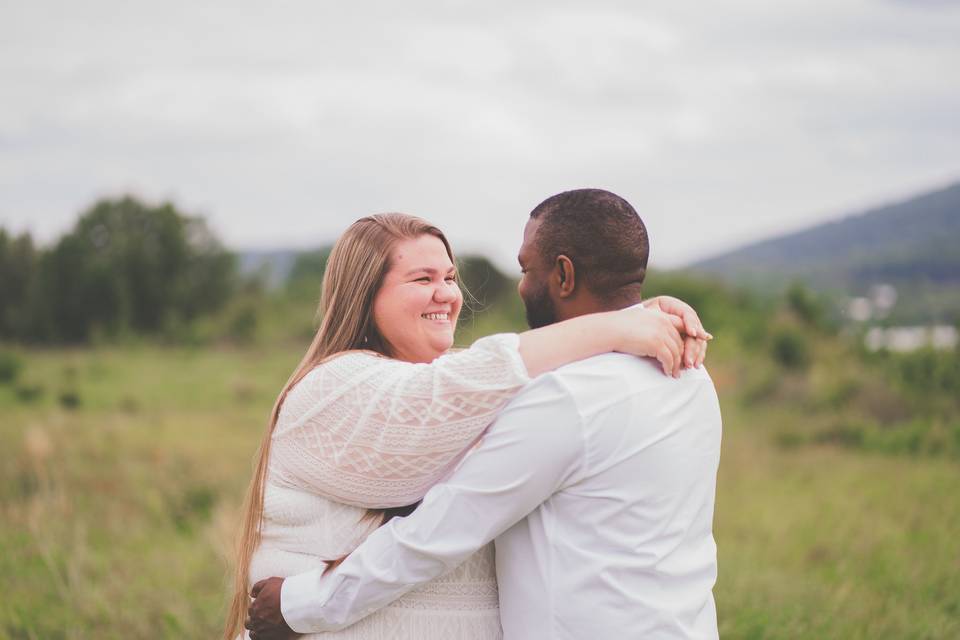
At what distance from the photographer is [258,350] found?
30.3 metres

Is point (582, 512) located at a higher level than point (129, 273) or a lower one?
lower

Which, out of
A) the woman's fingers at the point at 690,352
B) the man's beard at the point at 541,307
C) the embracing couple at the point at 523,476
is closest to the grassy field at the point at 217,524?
the embracing couple at the point at 523,476

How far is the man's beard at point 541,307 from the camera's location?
215 centimetres

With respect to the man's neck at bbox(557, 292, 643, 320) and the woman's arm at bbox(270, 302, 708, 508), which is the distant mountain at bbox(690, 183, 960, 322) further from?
the woman's arm at bbox(270, 302, 708, 508)

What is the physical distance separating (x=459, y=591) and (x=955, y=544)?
241 inches

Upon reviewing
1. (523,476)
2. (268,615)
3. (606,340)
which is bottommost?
(268,615)

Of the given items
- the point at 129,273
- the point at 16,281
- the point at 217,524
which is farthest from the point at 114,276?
the point at 217,524

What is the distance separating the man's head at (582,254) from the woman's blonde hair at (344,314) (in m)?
0.48

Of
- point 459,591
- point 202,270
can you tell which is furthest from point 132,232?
point 459,591

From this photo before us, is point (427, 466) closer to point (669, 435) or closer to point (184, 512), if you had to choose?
point (669, 435)

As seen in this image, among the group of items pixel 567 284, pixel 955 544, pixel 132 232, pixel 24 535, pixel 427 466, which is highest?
pixel 132 232

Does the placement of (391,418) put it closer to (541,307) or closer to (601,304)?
(541,307)

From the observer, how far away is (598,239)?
2.04m

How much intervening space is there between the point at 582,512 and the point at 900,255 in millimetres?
23491
